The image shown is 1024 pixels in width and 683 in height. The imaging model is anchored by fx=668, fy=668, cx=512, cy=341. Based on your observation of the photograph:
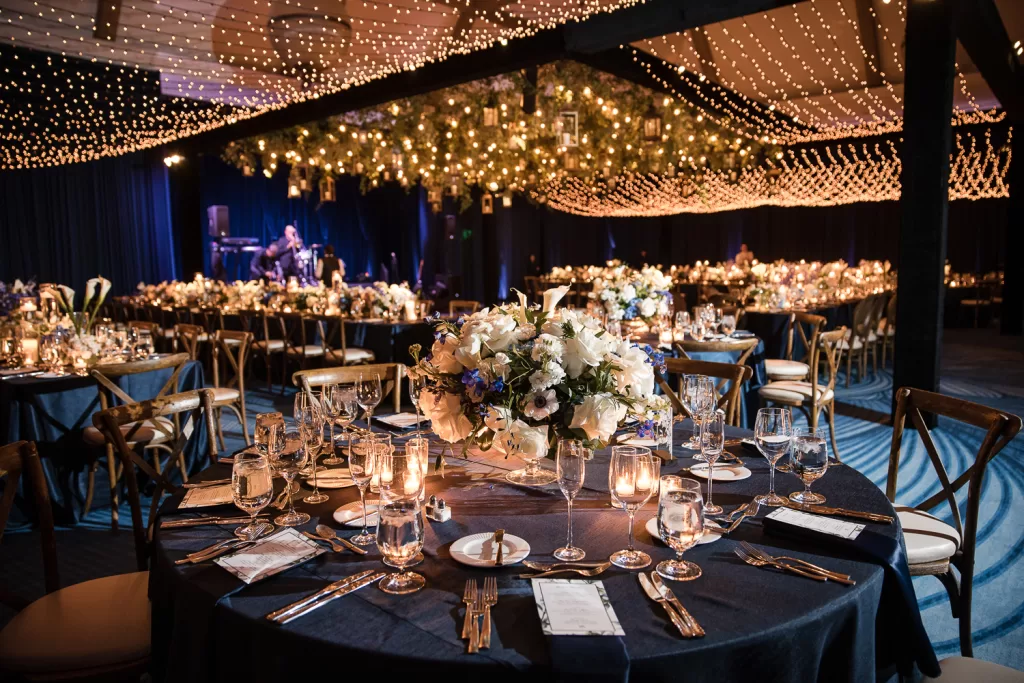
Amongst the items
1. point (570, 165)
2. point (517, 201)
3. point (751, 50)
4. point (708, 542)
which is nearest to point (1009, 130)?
point (751, 50)

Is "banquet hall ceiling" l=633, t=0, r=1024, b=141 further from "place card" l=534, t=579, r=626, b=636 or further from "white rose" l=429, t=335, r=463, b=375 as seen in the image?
"place card" l=534, t=579, r=626, b=636

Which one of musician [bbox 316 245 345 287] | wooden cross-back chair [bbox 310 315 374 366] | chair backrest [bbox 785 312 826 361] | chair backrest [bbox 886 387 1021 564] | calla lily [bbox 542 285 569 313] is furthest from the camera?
musician [bbox 316 245 345 287]

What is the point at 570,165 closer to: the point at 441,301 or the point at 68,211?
the point at 441,301

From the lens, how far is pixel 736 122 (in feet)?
32.2

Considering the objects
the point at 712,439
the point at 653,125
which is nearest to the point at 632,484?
the point at 712,439

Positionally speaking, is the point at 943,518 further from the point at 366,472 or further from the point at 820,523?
the point at 366,472

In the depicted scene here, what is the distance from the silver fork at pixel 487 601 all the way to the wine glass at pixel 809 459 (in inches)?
35.2

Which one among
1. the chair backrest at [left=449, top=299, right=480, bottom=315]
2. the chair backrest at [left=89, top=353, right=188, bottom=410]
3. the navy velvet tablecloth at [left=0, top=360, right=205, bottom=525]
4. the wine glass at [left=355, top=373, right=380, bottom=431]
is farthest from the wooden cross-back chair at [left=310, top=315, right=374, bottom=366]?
the wine glass at [left=355, top=373, right=380, bottom=431]

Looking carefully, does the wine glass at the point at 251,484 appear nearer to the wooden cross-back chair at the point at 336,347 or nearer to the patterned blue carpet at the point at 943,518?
the patterned blue carpet at the point at 943,518

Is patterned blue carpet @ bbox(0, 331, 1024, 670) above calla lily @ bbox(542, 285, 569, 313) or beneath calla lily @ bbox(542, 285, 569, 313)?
beneath

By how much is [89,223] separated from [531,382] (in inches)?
533

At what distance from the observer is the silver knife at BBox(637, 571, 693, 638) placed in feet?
3.73

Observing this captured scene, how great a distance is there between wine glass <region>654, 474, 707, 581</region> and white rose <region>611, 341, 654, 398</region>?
→ 17.3 inches

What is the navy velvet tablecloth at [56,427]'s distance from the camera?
384 centimetres
